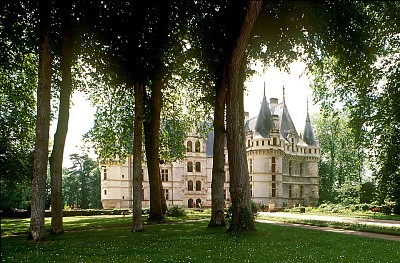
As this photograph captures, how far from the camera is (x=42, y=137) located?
1526 cm

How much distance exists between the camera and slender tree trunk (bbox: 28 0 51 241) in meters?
14.6

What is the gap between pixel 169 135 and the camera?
111 ft

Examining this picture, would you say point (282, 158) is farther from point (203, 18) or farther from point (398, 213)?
point (203, 18)

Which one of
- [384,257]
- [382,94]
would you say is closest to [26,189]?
[382,94]

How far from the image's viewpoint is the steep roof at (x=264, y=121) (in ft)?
207

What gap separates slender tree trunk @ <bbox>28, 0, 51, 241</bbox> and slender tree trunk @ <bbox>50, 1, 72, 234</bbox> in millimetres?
1503

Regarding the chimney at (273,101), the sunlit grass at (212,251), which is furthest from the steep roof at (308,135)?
the sunlit grass at (212,251)

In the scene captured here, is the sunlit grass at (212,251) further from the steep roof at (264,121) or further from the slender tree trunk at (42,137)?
the steep roof at (264,121)

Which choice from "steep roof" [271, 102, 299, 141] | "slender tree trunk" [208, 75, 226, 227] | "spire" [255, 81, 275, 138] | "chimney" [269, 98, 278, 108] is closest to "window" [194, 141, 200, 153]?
"spire" [255, 81, 275, 138]

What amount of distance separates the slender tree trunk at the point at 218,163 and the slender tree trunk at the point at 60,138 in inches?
277

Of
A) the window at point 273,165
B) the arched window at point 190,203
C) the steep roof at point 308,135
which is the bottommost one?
the arched window at point 190,203

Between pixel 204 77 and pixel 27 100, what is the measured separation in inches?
501

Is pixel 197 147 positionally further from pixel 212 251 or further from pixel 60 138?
pixel 212 251

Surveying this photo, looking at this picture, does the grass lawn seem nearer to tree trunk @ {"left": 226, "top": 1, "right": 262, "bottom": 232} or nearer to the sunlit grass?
the sunlit grass
